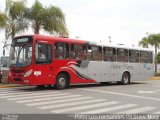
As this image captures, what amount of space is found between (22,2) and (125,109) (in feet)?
58.2

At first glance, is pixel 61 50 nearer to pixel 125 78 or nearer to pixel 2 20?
pixel 125 78

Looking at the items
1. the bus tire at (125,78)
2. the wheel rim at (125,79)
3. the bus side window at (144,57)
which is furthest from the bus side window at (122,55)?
the bus side window at (144,57)

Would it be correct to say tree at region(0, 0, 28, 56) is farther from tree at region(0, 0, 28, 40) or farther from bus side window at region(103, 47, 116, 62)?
bus side window at region(103, 47, 116, 62)

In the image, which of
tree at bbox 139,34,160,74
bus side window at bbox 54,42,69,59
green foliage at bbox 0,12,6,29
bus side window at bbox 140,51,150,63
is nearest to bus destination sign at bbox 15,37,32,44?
bus side window at bbox 54,42,69,59

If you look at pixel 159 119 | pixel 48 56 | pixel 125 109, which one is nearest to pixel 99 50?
pixel 48 56

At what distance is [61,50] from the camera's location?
20297 millimetres

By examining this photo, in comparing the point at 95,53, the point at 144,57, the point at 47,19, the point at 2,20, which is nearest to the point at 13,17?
the point at 2,20

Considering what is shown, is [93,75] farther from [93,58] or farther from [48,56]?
[48,56]

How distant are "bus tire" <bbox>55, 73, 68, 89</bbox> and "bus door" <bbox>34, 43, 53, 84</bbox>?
62cm

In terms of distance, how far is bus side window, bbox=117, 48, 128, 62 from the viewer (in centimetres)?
2446

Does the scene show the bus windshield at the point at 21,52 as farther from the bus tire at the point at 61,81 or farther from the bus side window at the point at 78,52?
the bus side window at the point at 78,52

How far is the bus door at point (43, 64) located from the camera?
18931mm

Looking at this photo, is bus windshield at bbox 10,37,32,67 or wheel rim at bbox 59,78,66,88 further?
wheel rim at bbox 59,78,66,88

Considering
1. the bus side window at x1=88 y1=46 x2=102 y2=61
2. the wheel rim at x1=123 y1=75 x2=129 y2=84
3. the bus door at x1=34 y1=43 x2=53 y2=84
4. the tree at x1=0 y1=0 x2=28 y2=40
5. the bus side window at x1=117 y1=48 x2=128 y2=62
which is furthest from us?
the tree at x1=0 y1=0 x2=28 y2=40
